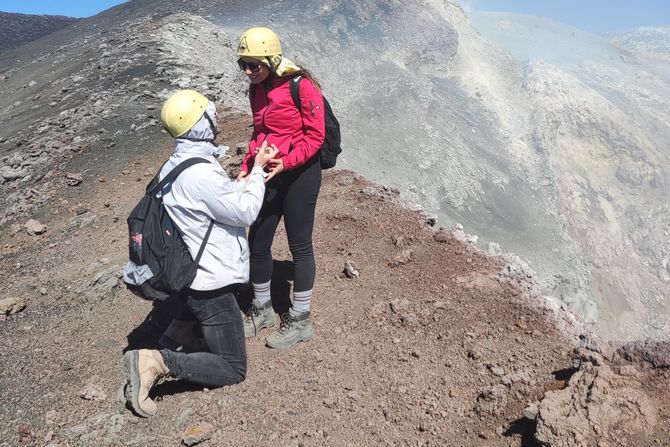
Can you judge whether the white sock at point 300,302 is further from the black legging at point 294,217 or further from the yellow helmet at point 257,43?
the yellow helmet at point 257,43

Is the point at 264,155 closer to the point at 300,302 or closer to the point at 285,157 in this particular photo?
the point at 285,157

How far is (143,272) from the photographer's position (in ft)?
9.64

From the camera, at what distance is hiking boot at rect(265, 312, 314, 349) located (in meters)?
3.83

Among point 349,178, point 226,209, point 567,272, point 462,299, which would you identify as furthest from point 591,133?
point 226,209

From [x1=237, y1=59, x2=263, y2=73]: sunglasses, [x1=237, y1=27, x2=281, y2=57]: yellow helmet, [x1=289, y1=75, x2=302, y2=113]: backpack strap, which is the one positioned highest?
[x1=237, y1=27, x2=281, y2=57]: yellow helmet

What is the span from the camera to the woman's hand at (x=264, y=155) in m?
3.15

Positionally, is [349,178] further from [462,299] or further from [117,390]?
[117,390]

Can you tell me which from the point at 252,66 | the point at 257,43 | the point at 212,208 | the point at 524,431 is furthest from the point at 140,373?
the point at 524,431

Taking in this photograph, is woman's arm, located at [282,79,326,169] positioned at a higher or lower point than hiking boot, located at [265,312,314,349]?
higher

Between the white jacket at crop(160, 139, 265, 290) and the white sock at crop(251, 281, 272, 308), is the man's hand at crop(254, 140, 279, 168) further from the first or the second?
the white sock at crop(251, 281, 272, 308)

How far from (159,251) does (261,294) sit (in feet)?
3.91

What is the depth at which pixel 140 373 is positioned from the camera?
9.86 ft

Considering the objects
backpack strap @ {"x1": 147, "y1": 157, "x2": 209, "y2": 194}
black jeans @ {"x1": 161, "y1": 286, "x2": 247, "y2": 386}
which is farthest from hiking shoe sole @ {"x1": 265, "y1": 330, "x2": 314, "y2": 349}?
backpack strap @ {"x1": 147, "y1": 157, "x2": 209, "y2": 194}

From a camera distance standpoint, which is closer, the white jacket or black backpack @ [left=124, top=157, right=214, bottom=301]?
the white jacket
